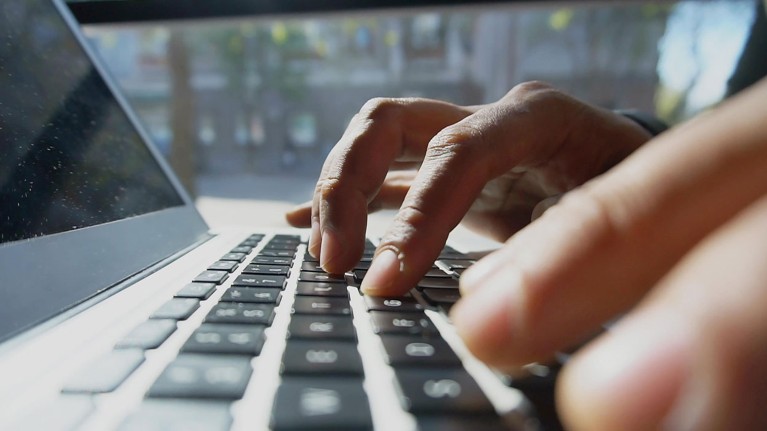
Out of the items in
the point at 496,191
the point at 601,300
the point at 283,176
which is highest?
the point at 601,300

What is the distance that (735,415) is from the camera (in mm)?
144

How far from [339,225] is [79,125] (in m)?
0.29

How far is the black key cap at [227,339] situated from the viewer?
0.84 ft

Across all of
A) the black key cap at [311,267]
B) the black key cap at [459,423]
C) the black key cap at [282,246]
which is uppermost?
the black key cap at [459,423]

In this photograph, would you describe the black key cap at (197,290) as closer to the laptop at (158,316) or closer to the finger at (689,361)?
the laptop at (158,316)

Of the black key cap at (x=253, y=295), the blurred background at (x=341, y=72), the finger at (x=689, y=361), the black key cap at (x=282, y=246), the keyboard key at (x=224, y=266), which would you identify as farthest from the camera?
the blurred background at (x=341, y=72)

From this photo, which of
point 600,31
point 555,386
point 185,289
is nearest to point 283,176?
point 600,31

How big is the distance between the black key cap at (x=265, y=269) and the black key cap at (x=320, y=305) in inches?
3.4

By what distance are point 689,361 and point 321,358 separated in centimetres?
15

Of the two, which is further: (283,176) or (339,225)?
(283,176)

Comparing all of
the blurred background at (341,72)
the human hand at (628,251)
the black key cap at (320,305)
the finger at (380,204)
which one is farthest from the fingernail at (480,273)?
the blurred background at (341,72)

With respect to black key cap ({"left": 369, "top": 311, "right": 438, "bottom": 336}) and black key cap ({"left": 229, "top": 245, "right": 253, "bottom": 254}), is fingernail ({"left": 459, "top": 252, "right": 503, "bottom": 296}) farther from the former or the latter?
black key cap ({"left": 229, "top": 245, "right": 253, "bottom": 254})

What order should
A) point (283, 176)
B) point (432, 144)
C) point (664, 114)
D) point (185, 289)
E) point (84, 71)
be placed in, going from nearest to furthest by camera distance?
1. point (185, 289)
2. point (432, 144)
3. point (84, 71)
4. point (664, 114)
5. point (283, 176)

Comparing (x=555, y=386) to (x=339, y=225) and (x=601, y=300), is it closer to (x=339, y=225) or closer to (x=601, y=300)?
(x=601, y=300)
